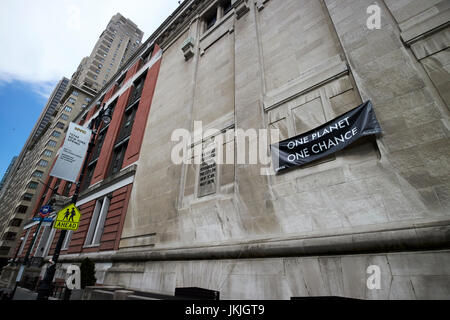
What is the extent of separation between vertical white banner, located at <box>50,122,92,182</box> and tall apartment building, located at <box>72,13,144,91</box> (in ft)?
239

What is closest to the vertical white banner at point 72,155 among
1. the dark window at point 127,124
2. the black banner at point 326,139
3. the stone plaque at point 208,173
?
the dark window at point 127,124

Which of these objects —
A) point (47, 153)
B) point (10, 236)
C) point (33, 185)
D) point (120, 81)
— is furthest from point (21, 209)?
point (120, 81)

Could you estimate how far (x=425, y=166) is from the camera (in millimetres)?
4285

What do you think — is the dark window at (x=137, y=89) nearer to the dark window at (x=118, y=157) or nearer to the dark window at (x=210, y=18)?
the dark window at (x=118, y=157)

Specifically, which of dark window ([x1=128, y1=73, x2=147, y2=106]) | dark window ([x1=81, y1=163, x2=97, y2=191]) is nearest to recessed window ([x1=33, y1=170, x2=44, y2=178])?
dark window ([x1=81, y1=163, x2=97, y2=191])

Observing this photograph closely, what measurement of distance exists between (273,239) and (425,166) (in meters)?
3.75

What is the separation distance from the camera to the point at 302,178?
19.6 feet

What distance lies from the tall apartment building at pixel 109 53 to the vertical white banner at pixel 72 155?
7281 centimetres

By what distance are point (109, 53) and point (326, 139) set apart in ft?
350

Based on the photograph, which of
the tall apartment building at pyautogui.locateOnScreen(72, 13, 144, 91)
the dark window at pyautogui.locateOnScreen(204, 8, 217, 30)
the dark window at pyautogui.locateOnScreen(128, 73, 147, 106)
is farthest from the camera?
the tall apartment building at pyautogui.locateOnScreen(72, 13, 144, 91)

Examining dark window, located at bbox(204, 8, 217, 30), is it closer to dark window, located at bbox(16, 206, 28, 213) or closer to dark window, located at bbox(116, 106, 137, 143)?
dark window, located at bbox(116, 106, 137, 143)

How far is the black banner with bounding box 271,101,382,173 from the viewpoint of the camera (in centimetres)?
512

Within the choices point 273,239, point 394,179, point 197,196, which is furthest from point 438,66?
point 197,196

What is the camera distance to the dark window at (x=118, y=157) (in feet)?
53.4
